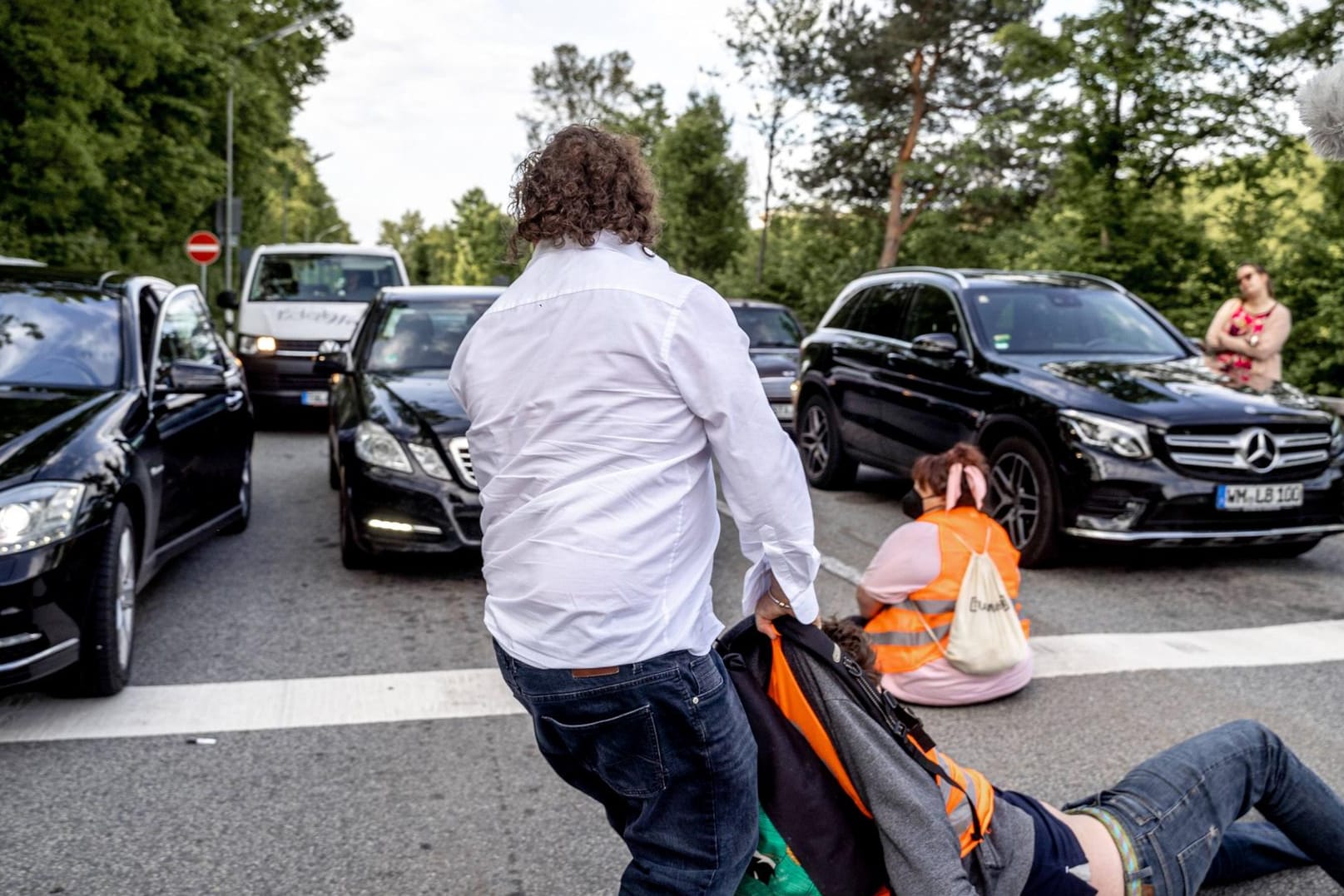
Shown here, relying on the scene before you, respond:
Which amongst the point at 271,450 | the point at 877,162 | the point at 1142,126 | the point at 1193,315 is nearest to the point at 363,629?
the point at 271,450

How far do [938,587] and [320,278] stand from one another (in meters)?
11.9

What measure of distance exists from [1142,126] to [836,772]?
1915cm

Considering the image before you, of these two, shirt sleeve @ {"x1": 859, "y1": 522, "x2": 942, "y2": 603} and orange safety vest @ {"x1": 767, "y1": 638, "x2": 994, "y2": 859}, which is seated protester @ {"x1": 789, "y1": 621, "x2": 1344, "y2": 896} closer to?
orange safety vest @ {"x1": 767, "y1": 638, "x2": 994, "y2": 859}

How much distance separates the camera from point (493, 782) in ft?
13.4

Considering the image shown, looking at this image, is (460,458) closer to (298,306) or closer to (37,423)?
(37,423)

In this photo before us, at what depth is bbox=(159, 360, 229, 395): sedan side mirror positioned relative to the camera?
5828 millimetres

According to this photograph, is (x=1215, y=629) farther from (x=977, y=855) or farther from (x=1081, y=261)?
(x=1081, y=261)

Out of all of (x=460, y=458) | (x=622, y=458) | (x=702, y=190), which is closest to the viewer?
(x=622, y=458)

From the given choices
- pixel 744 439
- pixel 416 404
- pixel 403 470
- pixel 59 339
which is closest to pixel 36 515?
pixel 59 339

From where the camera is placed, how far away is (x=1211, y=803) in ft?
9.22

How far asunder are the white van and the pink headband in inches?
366

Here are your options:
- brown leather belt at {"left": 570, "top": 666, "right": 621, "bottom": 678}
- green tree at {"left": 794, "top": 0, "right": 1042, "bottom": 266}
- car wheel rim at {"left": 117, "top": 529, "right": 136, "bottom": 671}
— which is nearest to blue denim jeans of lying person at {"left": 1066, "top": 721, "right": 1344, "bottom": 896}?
brown leather belt at {"left": 570, "top": 666, "right": 621, "bottom": 678}

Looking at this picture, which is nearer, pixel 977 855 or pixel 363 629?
→ pixel 977 855

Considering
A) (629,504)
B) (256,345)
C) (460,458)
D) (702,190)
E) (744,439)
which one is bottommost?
(256,345)
